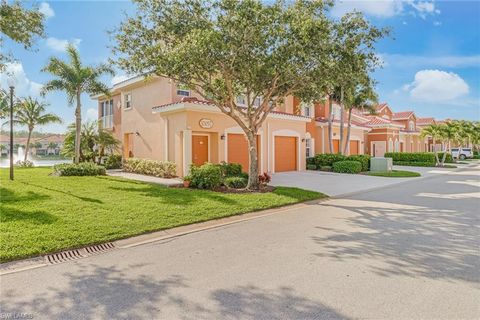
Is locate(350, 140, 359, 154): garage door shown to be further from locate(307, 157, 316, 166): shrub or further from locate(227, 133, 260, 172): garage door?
locate(227, 133, 260, 172): garage door

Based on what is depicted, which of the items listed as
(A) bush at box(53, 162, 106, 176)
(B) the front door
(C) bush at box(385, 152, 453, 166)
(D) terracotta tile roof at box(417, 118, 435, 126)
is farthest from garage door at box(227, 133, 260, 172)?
(D) terracotta tile roof at box(417, 118, 435, 126)

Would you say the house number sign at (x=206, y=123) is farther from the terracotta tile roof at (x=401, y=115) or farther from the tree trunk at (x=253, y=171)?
the terracotta tile roof at (x=401, y=115)

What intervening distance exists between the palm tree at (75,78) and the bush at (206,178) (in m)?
9.33

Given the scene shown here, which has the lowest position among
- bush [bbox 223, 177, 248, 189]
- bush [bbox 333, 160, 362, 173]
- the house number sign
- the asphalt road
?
the asphalt road

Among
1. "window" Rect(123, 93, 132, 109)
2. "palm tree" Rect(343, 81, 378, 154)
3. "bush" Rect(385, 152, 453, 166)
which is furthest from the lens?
"bush" Rect(385, 152, 453, 166)

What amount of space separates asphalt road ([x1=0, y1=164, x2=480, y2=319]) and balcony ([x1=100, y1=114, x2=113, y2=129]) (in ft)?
68.2

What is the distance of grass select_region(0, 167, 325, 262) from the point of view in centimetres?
587

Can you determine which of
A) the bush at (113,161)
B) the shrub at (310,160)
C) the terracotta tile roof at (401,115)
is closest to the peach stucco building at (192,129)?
the bush at (113,161)

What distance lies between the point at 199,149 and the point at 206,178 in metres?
5.31

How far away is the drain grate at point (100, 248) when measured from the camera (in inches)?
221

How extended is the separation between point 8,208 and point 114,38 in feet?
22.3

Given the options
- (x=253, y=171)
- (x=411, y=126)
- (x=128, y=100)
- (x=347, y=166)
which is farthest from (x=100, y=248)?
(x=411, y=126)

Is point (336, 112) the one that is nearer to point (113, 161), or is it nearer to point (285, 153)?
point (285, 153)

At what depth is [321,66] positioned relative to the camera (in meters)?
10.8
